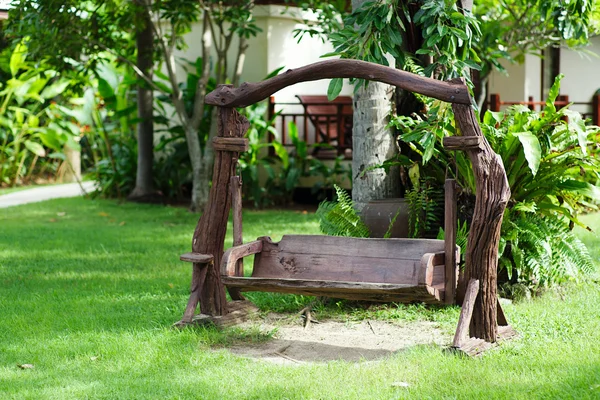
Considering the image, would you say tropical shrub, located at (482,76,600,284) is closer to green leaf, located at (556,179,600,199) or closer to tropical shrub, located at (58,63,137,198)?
green leaf, located at (556,179,600,199)

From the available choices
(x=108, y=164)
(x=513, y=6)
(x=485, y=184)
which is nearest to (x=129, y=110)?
(x=108, y=164)

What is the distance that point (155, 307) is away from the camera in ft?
21.8

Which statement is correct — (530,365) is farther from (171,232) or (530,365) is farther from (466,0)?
(171,232)

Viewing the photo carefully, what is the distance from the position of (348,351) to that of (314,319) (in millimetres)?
928

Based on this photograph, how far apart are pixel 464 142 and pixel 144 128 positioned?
9.50m

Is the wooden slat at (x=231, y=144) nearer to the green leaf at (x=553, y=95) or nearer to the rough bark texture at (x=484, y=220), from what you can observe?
the rough bark texture at (x=484, y=220)

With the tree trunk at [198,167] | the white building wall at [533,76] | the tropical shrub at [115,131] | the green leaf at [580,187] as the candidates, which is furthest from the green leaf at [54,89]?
the green leaf at [580,187]

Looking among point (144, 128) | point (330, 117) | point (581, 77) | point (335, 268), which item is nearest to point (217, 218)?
point (335, 268)

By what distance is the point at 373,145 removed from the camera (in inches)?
288

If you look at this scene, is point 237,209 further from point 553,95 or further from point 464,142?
point 553,95

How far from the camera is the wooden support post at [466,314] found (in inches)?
194

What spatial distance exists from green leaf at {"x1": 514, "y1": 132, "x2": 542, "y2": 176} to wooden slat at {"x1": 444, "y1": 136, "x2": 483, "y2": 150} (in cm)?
134

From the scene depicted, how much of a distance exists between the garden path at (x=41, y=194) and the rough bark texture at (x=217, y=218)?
8.78 meters

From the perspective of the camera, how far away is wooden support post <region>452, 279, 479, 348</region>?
4.94 metres
